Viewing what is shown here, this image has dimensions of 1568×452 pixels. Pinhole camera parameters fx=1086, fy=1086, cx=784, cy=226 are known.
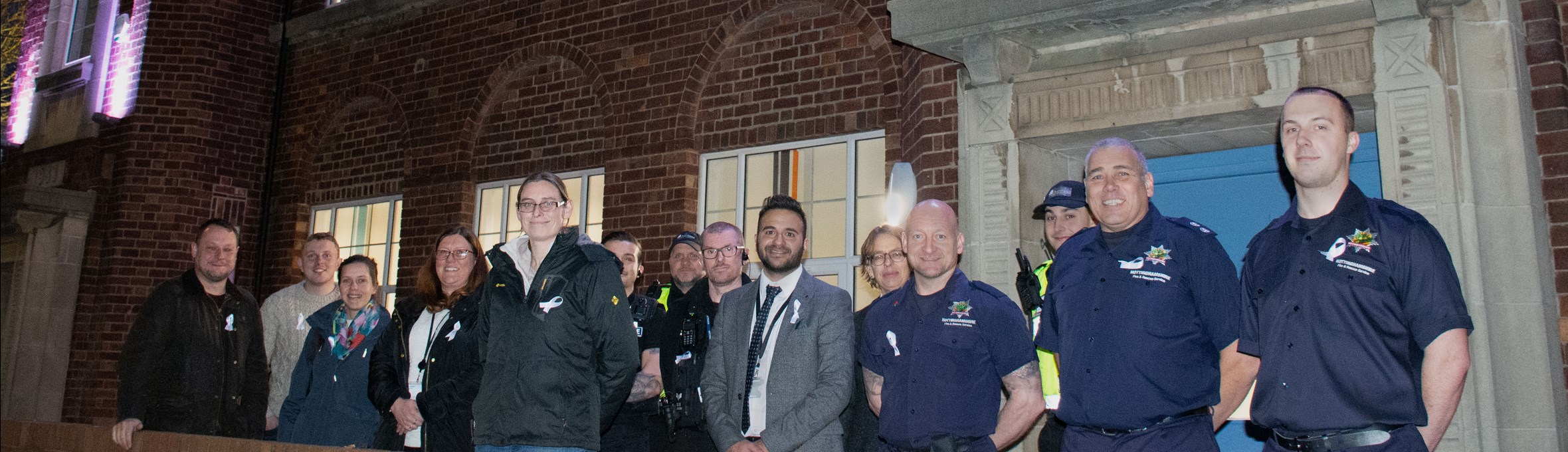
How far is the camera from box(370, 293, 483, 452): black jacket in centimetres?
416

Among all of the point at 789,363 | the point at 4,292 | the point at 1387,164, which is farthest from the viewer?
the point at 4,292

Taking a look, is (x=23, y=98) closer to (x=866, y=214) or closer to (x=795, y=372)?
(x=866, y=214)

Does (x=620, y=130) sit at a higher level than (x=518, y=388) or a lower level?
higher

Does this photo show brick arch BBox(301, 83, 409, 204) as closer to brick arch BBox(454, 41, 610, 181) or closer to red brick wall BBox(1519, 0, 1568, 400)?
brick arch BBox(454, 41, 610, 181)

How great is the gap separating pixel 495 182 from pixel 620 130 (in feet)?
5.30

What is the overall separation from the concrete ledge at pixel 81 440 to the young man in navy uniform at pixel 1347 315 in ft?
12.3

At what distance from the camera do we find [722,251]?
A: 5.01 meters

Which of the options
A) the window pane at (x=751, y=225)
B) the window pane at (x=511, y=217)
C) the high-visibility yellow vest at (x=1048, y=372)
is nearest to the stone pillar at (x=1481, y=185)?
the high-visibility yellow vest at (x=1048, y=372)

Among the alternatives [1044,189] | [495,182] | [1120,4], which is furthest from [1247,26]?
[495,182]

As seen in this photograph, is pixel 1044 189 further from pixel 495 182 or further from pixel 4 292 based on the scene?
pixel 4 292

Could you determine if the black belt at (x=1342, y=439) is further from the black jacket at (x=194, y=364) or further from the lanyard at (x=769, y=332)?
the black jacket at (x=194, y=364)

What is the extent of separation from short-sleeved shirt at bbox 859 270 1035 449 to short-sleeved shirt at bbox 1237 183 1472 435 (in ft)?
3.28

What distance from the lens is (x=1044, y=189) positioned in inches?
249

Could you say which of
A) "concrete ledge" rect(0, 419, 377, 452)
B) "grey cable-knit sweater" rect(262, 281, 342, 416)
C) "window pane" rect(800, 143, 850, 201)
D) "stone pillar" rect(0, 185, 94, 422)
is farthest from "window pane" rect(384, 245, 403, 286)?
"concrete ledge" rect(0, 419, 377, 452)
